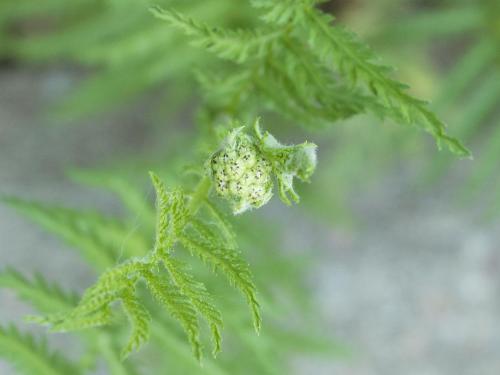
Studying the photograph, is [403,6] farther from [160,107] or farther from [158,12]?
[158,12]

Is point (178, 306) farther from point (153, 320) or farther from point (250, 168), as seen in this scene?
point (153, 320)

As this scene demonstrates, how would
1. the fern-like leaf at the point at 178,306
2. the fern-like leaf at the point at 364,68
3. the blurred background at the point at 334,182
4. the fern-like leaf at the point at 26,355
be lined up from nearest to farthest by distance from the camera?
1. the fern-like leaf at the point at 178,306
2. the fern-like leaf at the point at 364,68
3. the fern-like leaf at the point at 26,355
4. the blurred background at the point at 334,182

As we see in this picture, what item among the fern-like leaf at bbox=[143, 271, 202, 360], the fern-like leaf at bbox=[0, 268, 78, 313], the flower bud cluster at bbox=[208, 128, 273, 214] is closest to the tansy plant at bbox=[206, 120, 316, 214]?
the flower bud cluster at bbox=[208, 128, 273, 214]

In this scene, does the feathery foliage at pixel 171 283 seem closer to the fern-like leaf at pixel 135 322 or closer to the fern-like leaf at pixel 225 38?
the fern-like leaf at pixel 135 322

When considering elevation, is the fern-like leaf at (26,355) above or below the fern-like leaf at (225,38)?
below

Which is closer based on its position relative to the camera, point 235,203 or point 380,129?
point 235,203

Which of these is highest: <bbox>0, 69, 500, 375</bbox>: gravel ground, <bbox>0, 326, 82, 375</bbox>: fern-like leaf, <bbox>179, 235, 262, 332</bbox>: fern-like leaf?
<bbox>0, 69, 500, 375</bbox>: gravel ground

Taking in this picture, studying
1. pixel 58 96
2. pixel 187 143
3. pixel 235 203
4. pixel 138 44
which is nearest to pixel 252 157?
pixel 235 203

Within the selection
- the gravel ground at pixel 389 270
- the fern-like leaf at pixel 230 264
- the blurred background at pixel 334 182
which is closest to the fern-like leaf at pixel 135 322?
the fern-like leaf at pixel 230 264

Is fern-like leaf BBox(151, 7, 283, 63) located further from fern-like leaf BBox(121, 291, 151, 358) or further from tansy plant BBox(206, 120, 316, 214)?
fern-like leaf BBox(121, 291, 151, 358)
